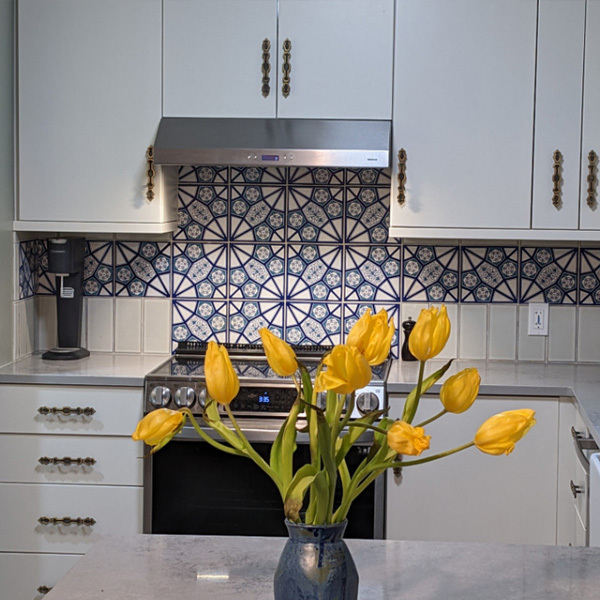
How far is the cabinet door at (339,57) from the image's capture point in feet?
10.8

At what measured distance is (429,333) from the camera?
1151 mm

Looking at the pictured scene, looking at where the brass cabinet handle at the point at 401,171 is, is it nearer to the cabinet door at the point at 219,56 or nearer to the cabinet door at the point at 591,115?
the cabinet door at the point at 219,56

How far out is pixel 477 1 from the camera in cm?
328

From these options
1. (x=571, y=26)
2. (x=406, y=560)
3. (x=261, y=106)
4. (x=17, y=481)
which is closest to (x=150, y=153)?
(x=261, y=106)

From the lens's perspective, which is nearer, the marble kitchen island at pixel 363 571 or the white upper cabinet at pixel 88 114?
the marble kitchen island at pixel 363 571

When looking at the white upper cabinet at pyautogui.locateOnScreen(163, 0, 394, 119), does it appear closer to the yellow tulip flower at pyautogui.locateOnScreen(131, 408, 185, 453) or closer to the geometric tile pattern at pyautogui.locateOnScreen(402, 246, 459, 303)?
the geometric tile pattern at pyautogui.locateOnScreen(402, 246, 459, 303)

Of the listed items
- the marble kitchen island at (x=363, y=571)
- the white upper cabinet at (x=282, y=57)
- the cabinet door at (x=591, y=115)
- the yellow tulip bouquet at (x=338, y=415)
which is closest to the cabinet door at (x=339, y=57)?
the white upper cabinet at (x=282, y=57)

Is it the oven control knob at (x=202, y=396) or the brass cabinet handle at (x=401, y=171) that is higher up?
the brass cabinet handle at (x=401, y=171)

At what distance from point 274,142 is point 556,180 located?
0.92 meters

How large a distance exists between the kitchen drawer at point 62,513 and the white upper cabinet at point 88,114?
0.86 metres

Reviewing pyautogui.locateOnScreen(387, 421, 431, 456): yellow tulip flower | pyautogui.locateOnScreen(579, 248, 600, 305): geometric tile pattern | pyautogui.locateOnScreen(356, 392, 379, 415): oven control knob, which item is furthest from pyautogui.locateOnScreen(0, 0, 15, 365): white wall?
pyautogui.locateOnScreen(387, 421, 431, 456): yellow tulip flower

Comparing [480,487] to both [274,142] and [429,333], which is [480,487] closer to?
[274,142]

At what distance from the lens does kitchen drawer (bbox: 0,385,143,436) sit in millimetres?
3230

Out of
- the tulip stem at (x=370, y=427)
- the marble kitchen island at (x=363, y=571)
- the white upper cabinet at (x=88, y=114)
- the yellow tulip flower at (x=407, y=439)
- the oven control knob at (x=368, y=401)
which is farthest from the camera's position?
the white upper cabinet at (x=88, y=114)
